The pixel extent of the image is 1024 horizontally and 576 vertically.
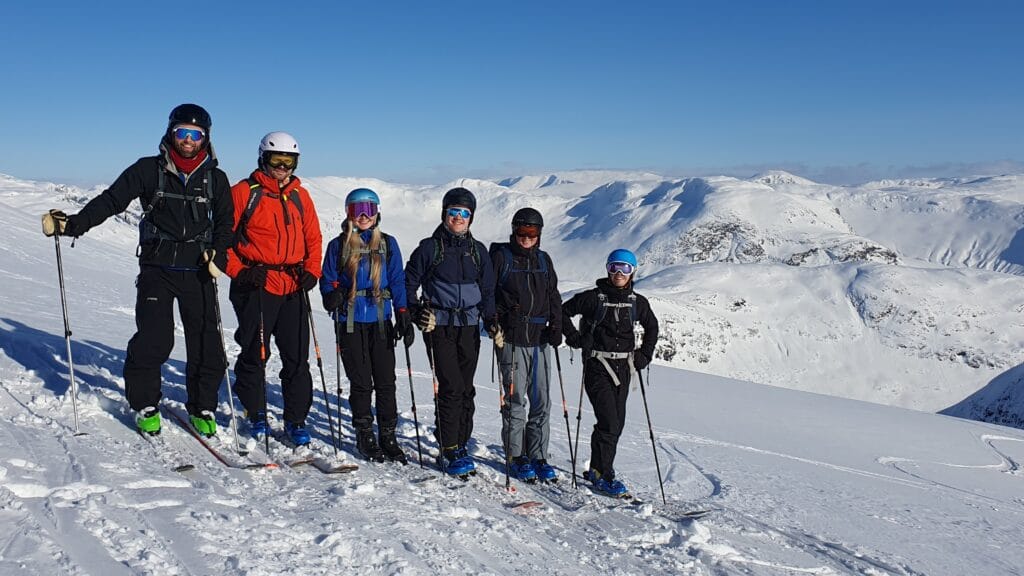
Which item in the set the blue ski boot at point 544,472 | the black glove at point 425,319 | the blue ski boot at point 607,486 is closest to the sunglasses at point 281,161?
the black glove at point 425,319

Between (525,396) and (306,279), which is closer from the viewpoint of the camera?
(306,279)

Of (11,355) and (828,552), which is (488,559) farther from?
(11,355)

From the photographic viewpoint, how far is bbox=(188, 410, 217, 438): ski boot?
6387 mm

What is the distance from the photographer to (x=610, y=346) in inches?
287

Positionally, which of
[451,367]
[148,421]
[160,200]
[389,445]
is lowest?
[389,445]

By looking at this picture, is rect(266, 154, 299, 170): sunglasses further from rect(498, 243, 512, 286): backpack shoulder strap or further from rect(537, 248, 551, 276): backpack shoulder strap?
A: rect(537, 248, 551, 276): backpack shoulder strap

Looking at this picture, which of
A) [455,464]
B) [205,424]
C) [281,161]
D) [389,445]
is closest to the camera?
[281,161]

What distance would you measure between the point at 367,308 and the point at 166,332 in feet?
5.85

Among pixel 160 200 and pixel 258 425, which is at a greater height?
pixel 160 200

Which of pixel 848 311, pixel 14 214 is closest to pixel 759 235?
pixel 848 311

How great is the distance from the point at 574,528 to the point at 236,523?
2.76 m

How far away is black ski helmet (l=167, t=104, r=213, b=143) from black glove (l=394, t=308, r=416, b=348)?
7.88 ft

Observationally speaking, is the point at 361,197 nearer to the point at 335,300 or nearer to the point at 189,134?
the point at 335,300

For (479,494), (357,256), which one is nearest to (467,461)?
(479,494)
